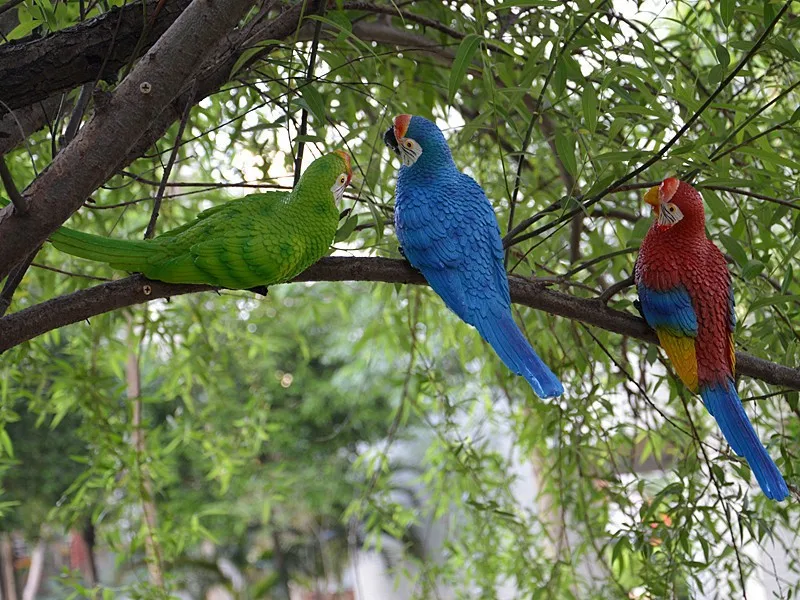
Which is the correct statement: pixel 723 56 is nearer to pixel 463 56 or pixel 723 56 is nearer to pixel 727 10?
pixel 727 10

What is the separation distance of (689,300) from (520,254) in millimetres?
259

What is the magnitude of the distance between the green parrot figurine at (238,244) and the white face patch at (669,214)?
0.25 meters

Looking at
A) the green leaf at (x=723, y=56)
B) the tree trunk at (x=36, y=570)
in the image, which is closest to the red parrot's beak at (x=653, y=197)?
the green leaf at (x=723, y=56)

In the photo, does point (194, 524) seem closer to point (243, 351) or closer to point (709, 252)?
point (243, 351)

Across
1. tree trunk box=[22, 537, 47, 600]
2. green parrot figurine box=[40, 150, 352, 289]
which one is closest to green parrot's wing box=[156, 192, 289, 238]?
green parrot figurine box=[40, 150, 352, 289]

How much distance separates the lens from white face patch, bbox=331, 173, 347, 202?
2.16 ft

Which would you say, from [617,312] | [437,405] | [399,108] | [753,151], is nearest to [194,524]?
[437,405]

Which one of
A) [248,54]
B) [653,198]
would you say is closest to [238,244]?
[248,54]

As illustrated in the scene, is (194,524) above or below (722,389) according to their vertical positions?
above

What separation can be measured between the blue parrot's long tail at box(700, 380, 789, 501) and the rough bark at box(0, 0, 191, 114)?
49cm

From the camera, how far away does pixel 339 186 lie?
0.66 metres

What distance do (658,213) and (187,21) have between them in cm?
38

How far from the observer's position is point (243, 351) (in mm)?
1853

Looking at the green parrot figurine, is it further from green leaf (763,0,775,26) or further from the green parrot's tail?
green leaf (763,0,775,26)
